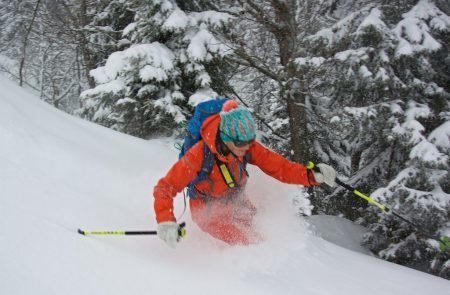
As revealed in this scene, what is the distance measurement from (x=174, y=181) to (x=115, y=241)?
681 millimetres

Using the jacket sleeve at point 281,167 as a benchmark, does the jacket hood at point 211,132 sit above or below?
above

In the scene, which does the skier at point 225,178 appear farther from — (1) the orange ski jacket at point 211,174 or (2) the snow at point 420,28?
(2) the snow at point 420,28

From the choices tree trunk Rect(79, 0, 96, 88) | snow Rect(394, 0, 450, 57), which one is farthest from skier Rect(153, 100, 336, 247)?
tree trunk Rect(79, 0, 96, 88)

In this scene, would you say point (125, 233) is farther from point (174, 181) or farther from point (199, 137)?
point (199, 137)

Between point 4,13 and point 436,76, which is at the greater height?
point 436,76

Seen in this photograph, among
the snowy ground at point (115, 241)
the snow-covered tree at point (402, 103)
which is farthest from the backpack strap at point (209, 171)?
the snow-covered tree at point (402, 103)

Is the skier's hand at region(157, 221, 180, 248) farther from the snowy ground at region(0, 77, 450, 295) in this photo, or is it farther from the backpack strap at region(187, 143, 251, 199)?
the backpack strap at region(187, 143, 251, 199)

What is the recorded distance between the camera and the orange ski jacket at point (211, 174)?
3.41m

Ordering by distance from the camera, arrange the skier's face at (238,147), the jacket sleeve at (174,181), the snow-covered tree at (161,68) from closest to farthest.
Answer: the jacket sleeve at (174,181) → the skier's face at (238,147) → the snow-covered tree at (161,68)

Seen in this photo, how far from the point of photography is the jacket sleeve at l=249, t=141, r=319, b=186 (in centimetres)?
421

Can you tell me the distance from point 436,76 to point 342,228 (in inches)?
133

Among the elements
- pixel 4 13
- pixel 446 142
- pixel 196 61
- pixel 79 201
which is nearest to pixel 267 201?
pixel 79 201

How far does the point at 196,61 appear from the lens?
9148 mm

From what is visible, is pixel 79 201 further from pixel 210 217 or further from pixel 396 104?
pixel 396 104
